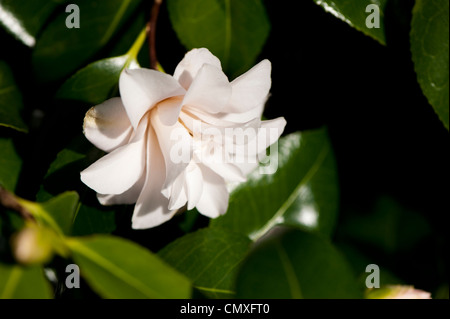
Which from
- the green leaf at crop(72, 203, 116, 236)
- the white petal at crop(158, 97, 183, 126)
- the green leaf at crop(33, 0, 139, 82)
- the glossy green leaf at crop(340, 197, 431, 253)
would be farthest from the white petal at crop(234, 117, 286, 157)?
the glossy green leaf at crop(340, 197, 431, 253)

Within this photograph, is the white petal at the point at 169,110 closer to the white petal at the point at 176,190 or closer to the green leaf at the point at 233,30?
the white petal at the point at 176,190

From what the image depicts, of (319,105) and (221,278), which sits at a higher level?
(319,105)

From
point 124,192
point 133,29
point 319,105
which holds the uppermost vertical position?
point 133,29

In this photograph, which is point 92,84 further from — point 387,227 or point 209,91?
point 387,227

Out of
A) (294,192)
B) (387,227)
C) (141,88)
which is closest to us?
(141,88)

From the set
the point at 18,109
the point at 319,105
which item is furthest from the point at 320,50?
the point at 18,109

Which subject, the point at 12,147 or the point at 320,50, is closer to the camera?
the point at 12,147

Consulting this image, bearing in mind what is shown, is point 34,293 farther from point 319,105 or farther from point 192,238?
point 319,105

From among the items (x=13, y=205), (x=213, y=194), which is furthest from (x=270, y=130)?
(x=13, y=205)
